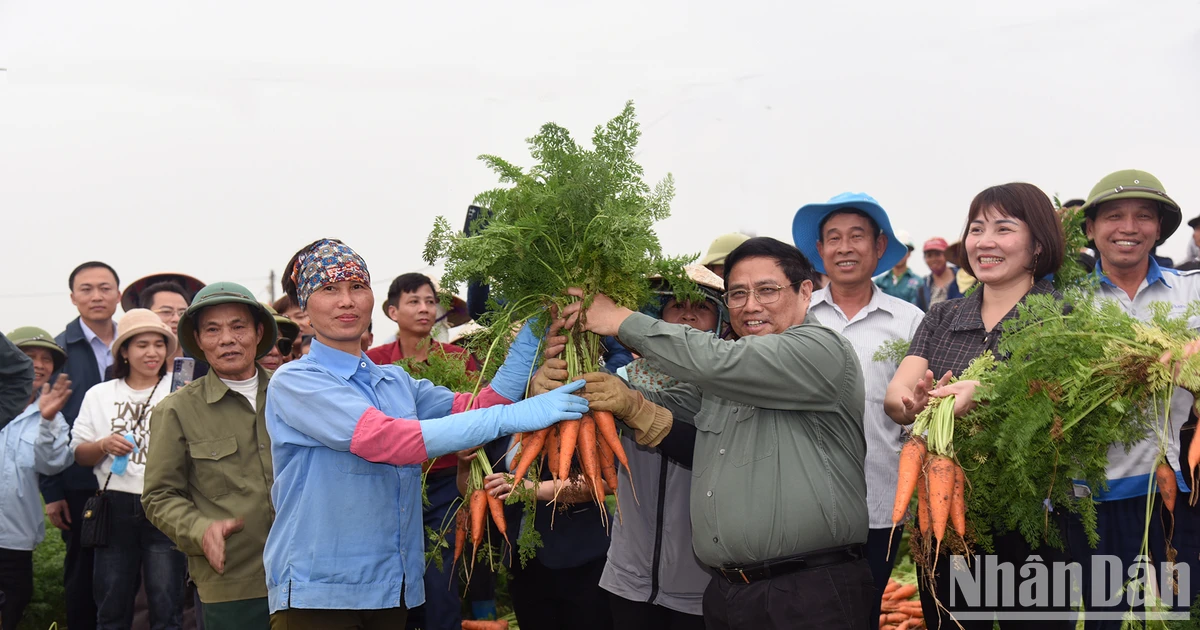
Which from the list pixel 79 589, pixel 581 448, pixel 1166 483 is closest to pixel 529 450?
pixel 581 448

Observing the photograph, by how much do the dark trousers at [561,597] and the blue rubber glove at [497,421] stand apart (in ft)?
4.43

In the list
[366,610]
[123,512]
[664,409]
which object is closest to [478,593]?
[123,512]

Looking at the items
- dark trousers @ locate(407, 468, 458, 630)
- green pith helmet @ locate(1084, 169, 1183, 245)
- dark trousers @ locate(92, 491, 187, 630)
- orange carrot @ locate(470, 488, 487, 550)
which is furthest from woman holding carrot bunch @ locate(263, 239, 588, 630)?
green pith helmet @ locate(1084, 169, 1183, 245)

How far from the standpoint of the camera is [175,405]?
13.3 ft

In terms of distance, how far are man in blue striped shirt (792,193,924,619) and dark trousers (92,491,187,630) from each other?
3.73 metres

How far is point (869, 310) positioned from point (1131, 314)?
1.09m

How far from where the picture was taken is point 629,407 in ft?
11.0

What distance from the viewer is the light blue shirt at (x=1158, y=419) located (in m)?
3.33

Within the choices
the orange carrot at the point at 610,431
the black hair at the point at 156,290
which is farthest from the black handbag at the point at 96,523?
the orange carrot at the point at 610,431

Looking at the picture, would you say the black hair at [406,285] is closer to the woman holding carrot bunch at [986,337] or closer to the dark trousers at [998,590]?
the woman holding carrot bunch at [986,337]

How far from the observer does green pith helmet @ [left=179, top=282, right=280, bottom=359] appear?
164 inches

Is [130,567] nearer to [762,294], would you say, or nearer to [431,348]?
[431,348]

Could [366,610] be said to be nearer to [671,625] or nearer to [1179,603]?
[671,625]

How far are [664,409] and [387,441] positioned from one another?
3.45ft
